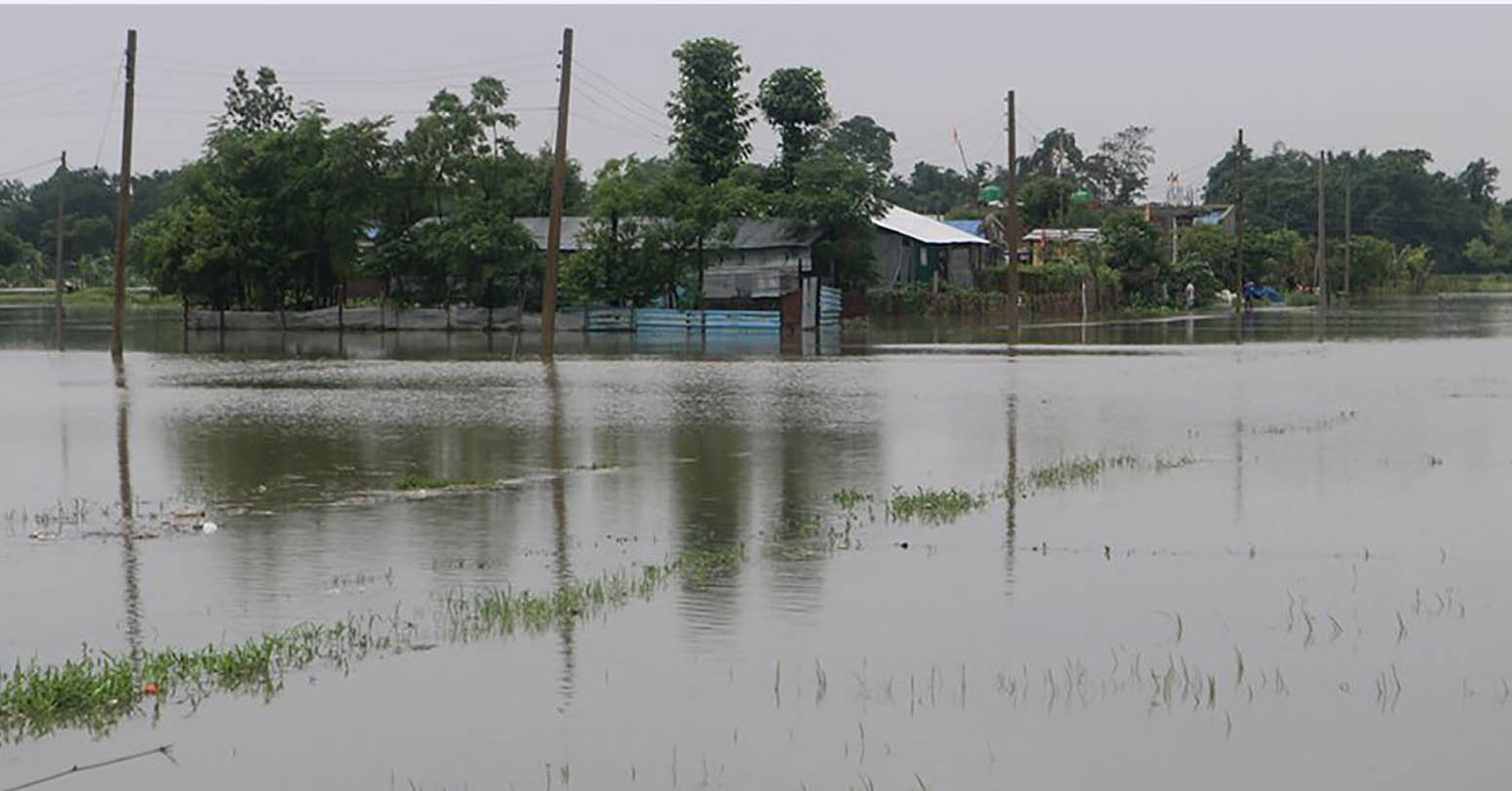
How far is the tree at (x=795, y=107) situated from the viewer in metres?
64.8

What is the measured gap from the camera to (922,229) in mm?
72500

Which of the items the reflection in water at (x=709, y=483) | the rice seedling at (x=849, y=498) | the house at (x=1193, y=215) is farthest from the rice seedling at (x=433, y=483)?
the house at (x=1193, y=215)

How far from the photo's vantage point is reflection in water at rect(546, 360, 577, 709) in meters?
9.70

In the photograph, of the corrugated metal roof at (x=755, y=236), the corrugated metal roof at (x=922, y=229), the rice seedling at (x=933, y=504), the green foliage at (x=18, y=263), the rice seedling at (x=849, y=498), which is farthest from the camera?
the green foliage at (x=18, y=263)

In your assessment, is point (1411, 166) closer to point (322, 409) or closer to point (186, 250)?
point (186, 250)

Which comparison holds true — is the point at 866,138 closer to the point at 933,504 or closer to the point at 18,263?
the point at 18,263

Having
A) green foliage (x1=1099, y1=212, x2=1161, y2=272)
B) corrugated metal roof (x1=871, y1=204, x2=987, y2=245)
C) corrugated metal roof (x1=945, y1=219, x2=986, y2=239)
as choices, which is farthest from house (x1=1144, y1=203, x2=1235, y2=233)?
corrugated metal roof (x1=871, y1=204, x2=987, y2=245)

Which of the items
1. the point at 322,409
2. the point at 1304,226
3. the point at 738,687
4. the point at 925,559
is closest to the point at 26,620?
the point at 738,687

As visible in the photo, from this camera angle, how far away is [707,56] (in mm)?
66750

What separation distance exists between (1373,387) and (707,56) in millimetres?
39456

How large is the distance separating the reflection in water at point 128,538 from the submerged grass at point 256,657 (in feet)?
2.14

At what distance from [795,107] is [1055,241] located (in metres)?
24.1

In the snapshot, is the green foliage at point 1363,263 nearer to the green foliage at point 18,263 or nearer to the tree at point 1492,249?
the tree at point 1492,249

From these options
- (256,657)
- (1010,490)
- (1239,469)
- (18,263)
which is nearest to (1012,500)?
(1010,490)
